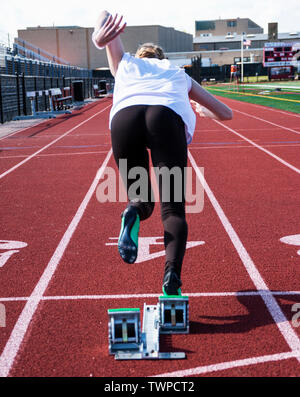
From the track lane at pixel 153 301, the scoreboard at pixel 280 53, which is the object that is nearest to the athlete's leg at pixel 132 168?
the track lane at pixel 153 301

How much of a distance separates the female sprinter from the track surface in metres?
0.53

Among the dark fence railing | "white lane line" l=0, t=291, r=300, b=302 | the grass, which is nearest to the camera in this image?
"white lane line" l=0, t=291, r=300, b=302

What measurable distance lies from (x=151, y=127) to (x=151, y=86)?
10.3 inches

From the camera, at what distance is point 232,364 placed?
2.87 meters

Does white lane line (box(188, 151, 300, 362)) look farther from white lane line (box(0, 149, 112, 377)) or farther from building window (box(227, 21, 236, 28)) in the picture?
building window (box(227, 21, 236, 28))

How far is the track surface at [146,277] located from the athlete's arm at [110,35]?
1687 millimetres

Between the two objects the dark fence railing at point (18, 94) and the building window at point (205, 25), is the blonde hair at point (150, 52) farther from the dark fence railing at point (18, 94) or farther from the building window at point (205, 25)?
the building window at point (205, 25)

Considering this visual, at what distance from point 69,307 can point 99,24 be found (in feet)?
6.24

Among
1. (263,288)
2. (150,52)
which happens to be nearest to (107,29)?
(150,52)

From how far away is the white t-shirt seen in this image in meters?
3.07

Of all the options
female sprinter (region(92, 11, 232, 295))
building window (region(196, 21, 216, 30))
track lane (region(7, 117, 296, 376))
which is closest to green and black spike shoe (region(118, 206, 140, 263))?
female sprinter (region(92, 11, 232, 295))

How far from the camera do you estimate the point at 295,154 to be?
37.4 feet

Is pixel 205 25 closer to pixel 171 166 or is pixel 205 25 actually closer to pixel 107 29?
pixel 107 29
